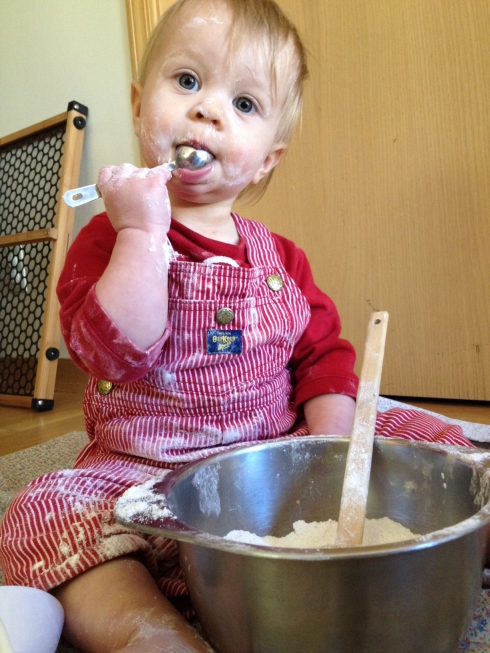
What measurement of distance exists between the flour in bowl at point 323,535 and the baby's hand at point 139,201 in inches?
10.6

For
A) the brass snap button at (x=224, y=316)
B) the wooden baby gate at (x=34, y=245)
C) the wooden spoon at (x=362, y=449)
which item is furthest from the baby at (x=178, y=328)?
the wooden baby gate at (x=34, y=245)

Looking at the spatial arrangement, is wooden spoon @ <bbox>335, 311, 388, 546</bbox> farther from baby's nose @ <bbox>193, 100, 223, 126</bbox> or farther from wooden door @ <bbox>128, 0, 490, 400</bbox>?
wooden door @ <bbox>128, 0, 490, 400</bbox>

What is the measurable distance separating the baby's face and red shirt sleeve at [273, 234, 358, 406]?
0.15 m

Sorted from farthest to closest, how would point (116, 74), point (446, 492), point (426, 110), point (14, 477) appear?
point (116, 74) → point (426, 110) → point (14, 477) → point (446, 492)

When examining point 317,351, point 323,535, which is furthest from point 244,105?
point 323,535

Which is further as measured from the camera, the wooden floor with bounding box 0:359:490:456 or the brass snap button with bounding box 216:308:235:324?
the wooden floor with bounding box 0:359:490:456

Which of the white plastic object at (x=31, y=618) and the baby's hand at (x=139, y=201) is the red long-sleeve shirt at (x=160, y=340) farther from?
the white plastic object at (x=31, y=618)

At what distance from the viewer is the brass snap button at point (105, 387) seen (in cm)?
63

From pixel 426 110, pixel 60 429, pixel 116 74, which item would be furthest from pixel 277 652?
pixel 116 74

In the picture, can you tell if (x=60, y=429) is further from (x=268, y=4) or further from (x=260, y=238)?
(x=268, y=4)

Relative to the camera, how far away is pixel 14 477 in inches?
33.5

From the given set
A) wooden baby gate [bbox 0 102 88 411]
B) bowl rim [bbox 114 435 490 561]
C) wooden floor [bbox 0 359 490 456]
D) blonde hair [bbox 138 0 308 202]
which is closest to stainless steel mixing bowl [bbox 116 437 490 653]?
bowl rim [bbox 114 435 490 561]

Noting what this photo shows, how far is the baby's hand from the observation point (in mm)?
527

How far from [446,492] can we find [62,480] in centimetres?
31
